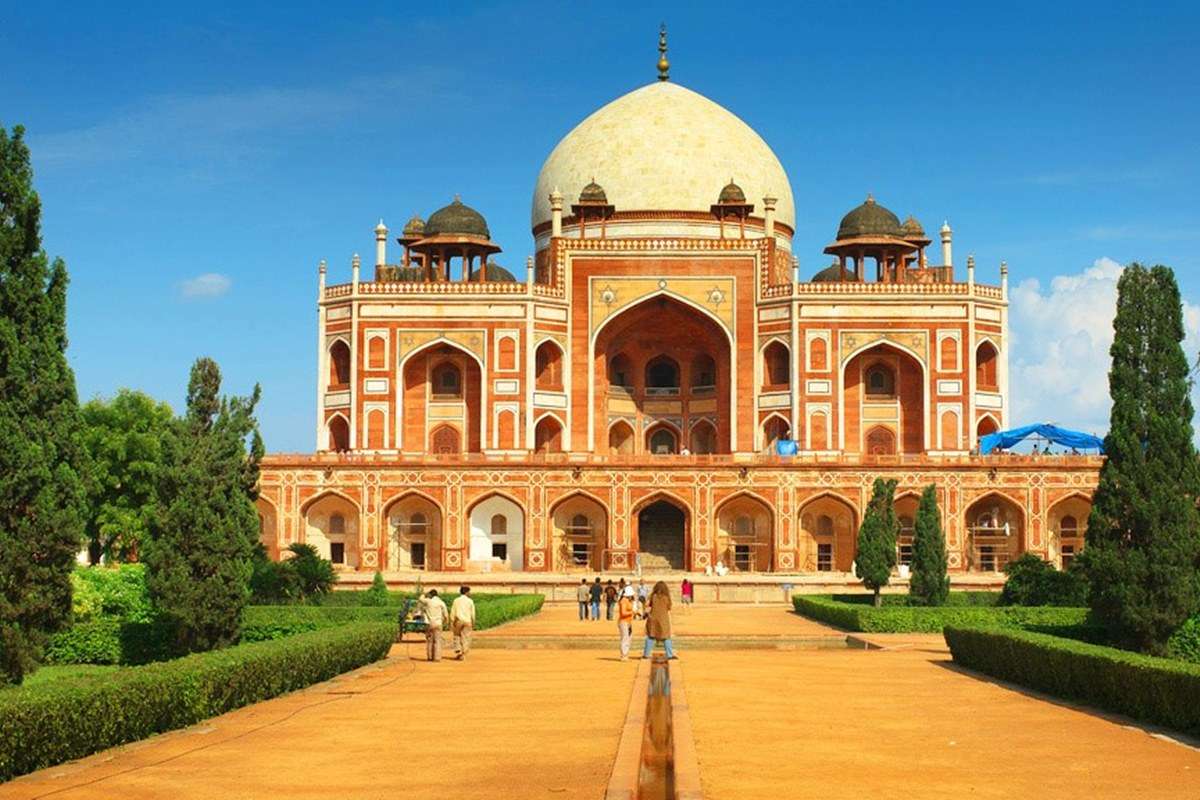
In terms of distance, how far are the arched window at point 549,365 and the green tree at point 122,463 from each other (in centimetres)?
1068

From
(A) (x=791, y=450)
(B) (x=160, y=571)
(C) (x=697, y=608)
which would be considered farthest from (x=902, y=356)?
(B) (x=160, y=571)

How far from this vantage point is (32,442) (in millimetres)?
13398

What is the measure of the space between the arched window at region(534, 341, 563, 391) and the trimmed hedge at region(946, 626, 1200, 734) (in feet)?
96.3

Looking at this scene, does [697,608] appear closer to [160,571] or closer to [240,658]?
[160,571]

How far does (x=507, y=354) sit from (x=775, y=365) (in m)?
7.80

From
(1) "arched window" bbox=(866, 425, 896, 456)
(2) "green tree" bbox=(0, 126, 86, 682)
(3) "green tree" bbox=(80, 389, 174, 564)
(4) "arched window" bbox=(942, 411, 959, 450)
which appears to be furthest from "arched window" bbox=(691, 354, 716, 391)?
(2) "green tree" bbox=(0, 126, 86, 682)

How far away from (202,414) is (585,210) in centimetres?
3141

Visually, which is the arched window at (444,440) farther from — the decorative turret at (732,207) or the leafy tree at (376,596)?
the leafy tree at (376,596)

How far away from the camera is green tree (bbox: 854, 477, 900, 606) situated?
30750mm

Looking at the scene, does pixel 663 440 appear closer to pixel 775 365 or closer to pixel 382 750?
pixel 775 365

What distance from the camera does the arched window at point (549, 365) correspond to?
156 feet

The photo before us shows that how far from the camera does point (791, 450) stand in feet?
149

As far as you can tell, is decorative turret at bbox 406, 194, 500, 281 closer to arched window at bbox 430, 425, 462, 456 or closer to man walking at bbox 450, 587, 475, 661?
arched window at bbox 430, 425, 462, 456

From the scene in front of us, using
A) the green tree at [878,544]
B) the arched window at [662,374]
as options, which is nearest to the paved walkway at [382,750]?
the green tree at [878,544]
